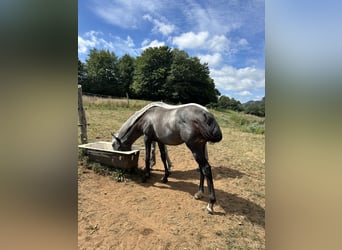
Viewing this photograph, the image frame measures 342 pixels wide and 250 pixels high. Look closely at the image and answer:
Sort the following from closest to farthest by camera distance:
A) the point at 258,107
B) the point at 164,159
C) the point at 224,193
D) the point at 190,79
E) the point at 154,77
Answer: the point at 258,107 → the point at 224,193 → the point at 164,159 → the point at 190,79 → the point at 154,77

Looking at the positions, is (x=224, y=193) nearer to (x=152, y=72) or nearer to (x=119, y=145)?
(x=119, y=145)

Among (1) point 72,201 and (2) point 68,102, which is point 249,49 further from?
(1) point 72,201

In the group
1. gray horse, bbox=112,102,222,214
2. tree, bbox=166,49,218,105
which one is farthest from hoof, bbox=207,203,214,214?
tree, bbox=166,49,218,105

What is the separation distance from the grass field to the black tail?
1.24 ft

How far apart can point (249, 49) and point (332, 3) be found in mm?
1309

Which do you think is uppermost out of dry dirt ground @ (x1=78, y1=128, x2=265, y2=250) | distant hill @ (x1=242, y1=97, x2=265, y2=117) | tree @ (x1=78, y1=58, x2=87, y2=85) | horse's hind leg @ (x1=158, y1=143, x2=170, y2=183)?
tree @ (x1=78, y1=58, x2=87, y2=85)

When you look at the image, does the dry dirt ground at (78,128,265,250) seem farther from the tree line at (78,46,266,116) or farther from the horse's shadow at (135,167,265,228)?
the tree line at (78,46,266,116)

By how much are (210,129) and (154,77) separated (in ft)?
5.81

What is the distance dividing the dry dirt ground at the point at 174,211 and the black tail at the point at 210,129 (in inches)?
27.5

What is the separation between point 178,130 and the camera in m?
2.08

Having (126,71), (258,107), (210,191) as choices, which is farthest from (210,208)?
(126,71)

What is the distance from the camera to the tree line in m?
2.81

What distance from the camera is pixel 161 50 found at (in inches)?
128

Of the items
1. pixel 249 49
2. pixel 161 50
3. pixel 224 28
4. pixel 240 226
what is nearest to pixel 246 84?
pixel 249 49
